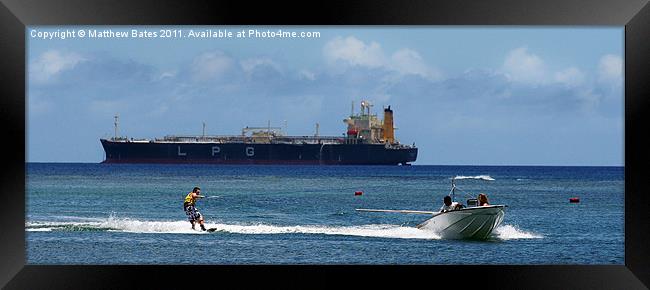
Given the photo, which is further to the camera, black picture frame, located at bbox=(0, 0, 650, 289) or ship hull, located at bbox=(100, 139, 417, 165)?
ship hull, located at bbox=(100, 139, 417, 165)

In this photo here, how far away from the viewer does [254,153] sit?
74812 millimetres

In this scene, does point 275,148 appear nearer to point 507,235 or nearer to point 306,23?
point 507,235

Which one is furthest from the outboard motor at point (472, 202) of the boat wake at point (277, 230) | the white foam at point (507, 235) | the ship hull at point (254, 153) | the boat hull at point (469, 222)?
the ship hull at point (254, 153)

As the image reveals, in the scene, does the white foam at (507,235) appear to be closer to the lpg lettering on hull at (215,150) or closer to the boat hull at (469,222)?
the boat hull at (469,222)

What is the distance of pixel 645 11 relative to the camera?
9.05 meters

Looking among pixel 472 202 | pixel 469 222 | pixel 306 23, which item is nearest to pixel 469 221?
pixel 469 222

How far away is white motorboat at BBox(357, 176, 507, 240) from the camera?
18.7m

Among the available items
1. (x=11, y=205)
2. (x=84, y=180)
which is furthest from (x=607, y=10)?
(x=84, y=180)

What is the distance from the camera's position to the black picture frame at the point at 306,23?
8.95m

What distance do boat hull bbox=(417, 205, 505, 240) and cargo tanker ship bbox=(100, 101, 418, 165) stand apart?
5489 cm

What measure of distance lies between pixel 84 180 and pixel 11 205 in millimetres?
56531

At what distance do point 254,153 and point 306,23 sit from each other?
216ft

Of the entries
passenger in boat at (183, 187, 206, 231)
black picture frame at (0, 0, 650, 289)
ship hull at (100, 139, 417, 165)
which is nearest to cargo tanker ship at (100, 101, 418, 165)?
ship hull at (100, 139, 417, 165)

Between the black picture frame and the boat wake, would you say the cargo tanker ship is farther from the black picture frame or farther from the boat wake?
the black picture frame
